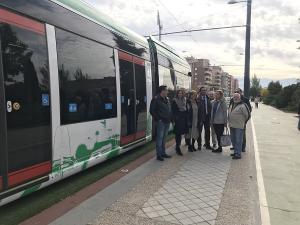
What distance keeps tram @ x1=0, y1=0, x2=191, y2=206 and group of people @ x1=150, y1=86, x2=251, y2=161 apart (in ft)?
2.62

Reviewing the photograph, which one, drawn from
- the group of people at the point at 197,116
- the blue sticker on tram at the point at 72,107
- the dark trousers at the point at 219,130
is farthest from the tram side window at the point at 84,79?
the dark trousers at the point at 219,130

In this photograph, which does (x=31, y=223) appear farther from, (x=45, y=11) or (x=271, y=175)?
(x=271, y=175)

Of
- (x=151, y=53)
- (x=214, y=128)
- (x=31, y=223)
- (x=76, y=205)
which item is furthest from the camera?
(x=151, y=53)

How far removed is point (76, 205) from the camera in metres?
5.63

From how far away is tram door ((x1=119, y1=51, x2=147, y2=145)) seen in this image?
9.14m

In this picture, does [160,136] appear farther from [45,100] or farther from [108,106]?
[45,100]

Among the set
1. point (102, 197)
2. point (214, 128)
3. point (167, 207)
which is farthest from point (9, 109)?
point (214, 128)

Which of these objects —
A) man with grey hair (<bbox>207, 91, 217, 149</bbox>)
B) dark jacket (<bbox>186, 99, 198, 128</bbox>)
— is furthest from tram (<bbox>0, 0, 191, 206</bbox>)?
man with grey hair (<bbox>207, 91, 217, 149</bbox>)

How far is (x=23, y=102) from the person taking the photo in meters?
5.17

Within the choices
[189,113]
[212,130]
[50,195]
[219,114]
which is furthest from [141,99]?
[50,195]

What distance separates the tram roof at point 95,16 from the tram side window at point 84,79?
0.48m

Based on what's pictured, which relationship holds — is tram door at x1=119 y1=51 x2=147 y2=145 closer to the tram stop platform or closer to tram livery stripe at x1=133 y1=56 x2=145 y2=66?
tram livery stripe at x1=133 y1=56 x2=145 y2=66

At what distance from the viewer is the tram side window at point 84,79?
20.5 feet

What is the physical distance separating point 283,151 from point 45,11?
30.2 ft
